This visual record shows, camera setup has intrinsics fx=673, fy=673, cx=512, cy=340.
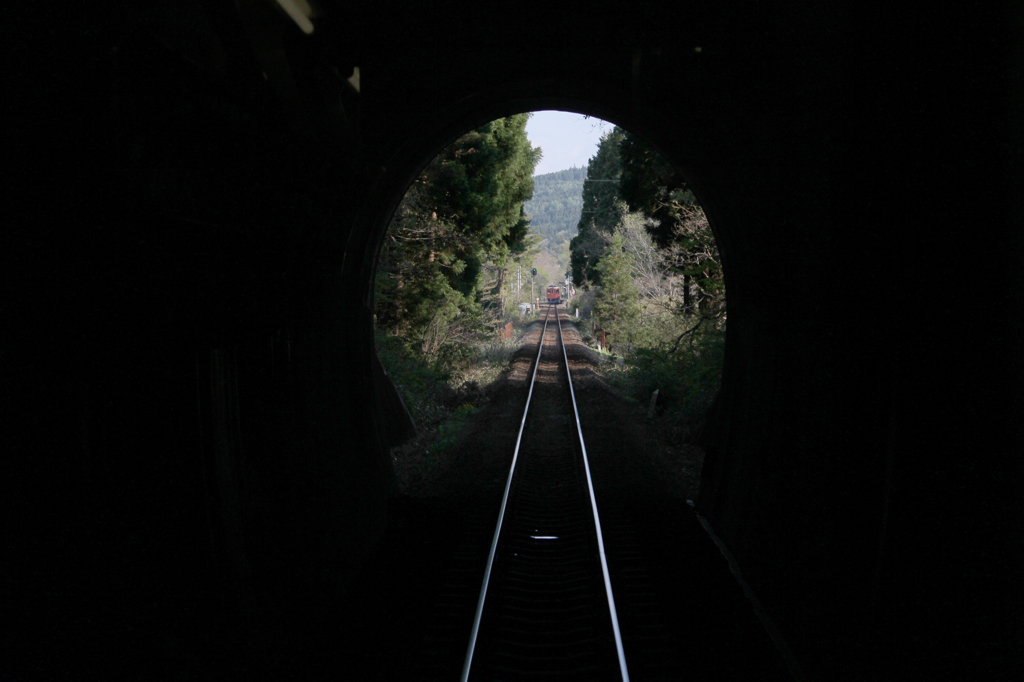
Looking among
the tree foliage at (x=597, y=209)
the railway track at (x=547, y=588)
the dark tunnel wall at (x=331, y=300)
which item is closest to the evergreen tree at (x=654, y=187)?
the railway track at (x=547, y=588)

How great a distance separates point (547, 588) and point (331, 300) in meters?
3.08

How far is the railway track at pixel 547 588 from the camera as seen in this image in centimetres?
411

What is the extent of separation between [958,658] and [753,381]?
2986 millimetres

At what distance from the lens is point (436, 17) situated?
17.1ft

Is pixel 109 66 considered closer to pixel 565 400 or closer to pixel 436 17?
pixel 436 17

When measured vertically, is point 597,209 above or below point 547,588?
above

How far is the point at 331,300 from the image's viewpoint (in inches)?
237

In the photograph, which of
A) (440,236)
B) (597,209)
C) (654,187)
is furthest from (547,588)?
(597,209)

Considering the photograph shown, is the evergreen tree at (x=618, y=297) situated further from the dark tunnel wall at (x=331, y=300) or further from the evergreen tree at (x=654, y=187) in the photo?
the dark tunnel wall at (x=331, y=300)

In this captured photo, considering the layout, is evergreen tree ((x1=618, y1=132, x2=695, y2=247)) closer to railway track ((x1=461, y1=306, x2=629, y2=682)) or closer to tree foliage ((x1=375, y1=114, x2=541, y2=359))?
tree foliage ((x1=375, y1=114, x2=541, y2=359))

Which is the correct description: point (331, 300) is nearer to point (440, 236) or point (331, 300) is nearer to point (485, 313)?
point (440, 236)

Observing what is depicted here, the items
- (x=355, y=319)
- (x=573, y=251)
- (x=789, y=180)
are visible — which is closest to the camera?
(x=789, y=180)

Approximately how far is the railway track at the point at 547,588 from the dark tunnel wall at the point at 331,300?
4.04 feet

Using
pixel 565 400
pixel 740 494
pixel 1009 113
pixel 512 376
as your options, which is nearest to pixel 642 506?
pixel 740 494
